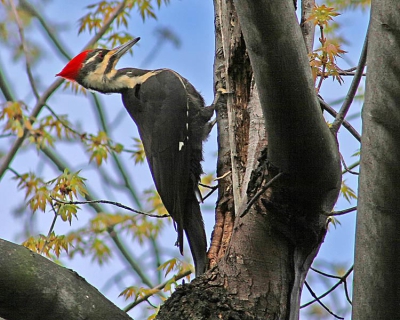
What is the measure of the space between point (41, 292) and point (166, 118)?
223 cm

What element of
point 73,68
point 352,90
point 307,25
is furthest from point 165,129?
point 352,90

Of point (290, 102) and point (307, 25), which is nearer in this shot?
point (290, 102)

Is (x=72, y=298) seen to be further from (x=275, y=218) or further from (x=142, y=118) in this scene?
(x=142, y=118)

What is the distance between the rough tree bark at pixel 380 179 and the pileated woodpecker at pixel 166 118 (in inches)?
65.9

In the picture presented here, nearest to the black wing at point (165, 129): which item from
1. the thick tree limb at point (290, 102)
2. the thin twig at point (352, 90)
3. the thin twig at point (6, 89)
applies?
the thick tree limb at point (290, 102)

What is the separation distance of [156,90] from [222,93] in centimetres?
92

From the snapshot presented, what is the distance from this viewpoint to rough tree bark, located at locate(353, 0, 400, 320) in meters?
1.83

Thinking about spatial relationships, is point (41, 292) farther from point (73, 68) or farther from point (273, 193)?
point (73, 68)

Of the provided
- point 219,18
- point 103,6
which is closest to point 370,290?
point 219,18

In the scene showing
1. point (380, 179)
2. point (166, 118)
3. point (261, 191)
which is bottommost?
point (380, 179)

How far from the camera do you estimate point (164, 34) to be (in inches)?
308

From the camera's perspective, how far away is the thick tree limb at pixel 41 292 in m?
2.13

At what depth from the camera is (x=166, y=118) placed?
13.8ft

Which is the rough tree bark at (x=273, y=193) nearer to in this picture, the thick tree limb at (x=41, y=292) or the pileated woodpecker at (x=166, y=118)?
the thick tree limb at (x=41, y=292)
